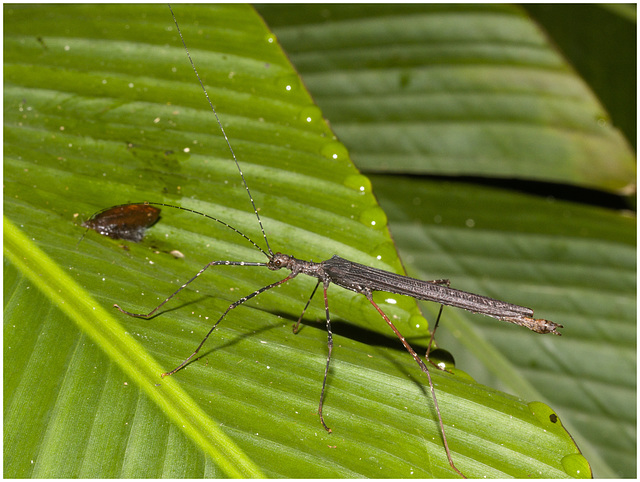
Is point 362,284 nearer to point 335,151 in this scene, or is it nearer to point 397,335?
point 397,335

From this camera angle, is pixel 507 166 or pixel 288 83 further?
pixel 507 166

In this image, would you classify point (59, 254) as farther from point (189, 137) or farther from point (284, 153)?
point (284, 153)

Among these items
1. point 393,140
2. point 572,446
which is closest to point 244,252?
point 572,446

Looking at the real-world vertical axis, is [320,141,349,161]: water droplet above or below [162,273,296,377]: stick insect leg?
above

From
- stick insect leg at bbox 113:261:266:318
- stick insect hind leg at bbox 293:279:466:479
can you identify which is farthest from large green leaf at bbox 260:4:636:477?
stick insect leg at bbox 113:261:266:318

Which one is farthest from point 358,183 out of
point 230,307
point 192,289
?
point 192,289

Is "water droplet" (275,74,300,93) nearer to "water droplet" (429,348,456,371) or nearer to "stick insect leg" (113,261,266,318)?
"stick insect leg" (113,261,266,318)
